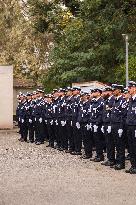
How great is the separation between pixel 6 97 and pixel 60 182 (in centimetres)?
2073

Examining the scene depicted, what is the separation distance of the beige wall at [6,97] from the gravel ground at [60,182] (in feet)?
49.0

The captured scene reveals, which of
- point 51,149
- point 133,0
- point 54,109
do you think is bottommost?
point 51,149

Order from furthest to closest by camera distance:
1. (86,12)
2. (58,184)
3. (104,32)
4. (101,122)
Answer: (86,12), (104,32), (101,122), (58,184)

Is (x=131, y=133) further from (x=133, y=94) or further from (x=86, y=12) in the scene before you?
(x=86, y=12)

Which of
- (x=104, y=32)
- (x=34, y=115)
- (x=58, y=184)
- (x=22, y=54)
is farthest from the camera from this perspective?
(x=22, y=54)

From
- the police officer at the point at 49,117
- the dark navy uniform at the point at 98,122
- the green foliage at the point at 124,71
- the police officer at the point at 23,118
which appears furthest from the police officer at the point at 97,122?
the green foliage at the point at 124,71

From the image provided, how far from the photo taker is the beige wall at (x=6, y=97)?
1246 inches

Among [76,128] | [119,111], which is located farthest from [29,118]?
[119,111]

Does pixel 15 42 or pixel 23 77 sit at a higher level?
pixel 15 42

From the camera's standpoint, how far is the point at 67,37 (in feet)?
105

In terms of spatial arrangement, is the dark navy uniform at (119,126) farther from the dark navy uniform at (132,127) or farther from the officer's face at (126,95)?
the dark navy uniform at (132,127)

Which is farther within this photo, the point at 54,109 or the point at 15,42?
the point at 15,42

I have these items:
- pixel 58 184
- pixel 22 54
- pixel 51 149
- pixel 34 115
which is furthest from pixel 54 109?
pixel 22 54

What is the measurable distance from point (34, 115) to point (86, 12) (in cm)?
1203
